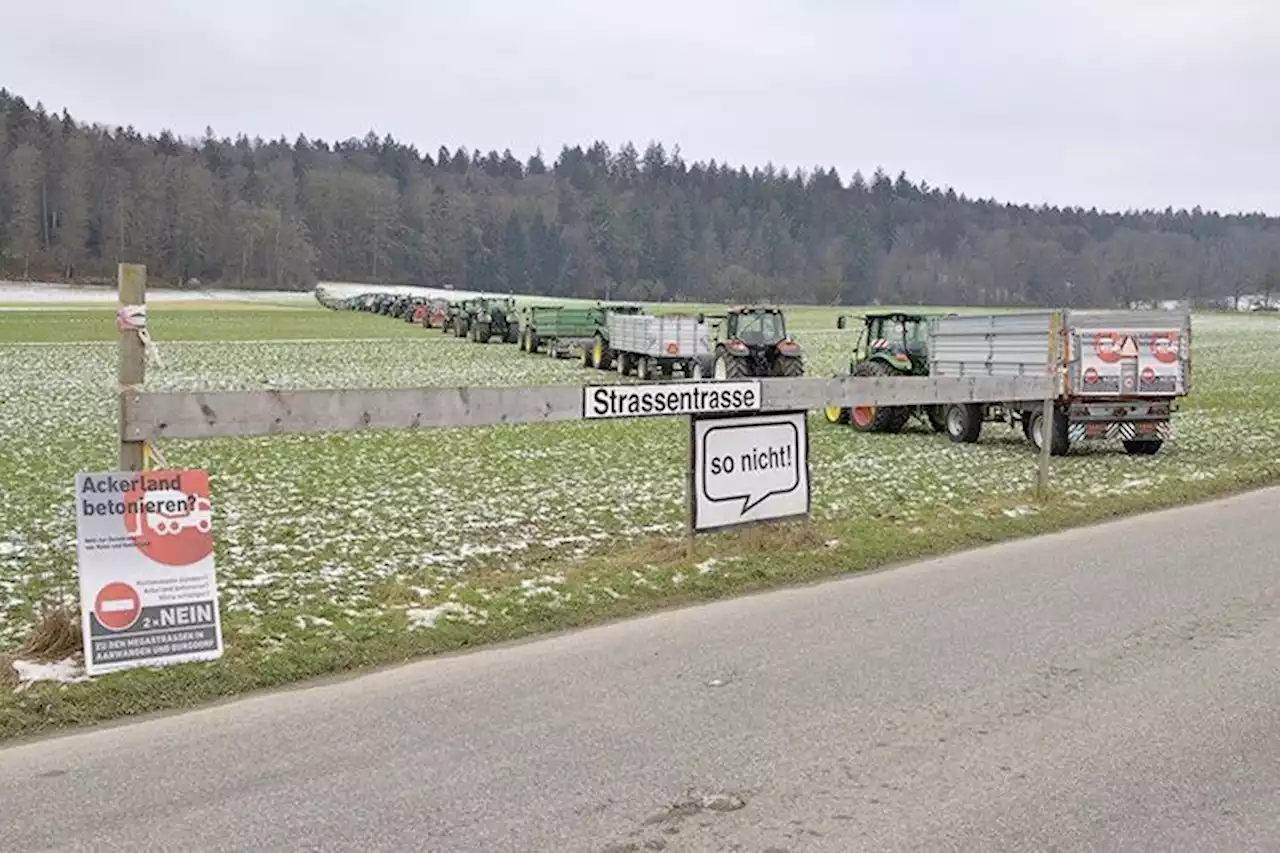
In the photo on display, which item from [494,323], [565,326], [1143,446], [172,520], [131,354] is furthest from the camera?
[494,323]

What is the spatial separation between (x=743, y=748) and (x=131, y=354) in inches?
153

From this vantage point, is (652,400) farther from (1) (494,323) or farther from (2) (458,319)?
(2) (458,319)

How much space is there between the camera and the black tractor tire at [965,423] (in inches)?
692

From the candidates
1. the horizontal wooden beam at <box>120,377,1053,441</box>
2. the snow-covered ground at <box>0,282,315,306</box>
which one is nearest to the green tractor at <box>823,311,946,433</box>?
the horizontal wooden beam at <box>120,377,1053,441</box>

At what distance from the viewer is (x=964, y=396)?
1192 centimetres

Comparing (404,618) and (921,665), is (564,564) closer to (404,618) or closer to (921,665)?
(404,618)

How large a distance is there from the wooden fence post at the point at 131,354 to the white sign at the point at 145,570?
0.23m

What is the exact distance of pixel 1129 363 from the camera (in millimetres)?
16438

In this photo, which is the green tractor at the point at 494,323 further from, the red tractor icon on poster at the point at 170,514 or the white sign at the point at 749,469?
the red tractor icon on poster at the point at 170,514

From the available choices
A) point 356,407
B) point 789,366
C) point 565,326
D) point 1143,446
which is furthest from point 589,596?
point 565,326

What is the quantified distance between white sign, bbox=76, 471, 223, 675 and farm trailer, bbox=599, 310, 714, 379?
23162mm

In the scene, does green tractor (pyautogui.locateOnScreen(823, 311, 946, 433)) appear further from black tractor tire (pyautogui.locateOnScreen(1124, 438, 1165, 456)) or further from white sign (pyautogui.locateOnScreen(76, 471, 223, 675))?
white sign (pyautogui.locateOnScreen(76, 471, 223, 675))

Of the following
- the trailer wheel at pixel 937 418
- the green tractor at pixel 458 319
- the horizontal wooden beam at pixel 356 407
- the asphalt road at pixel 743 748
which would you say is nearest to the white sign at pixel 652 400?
the horizontal wooden beam at pixel 356 407

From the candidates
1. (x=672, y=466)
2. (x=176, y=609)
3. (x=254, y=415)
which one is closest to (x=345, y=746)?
(x=176, y=609)
